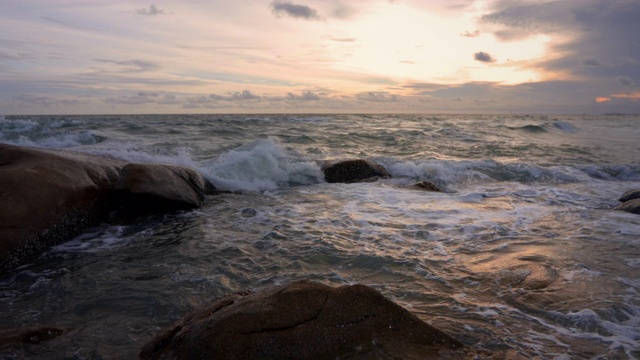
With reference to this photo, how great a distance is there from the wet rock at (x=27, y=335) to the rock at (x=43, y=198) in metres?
2.01

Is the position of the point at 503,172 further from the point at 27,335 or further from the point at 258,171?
the point at 27,335

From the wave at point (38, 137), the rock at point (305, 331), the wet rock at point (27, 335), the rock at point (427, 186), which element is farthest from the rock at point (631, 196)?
the wave at point (38, 137)

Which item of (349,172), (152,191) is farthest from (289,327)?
(349,172)

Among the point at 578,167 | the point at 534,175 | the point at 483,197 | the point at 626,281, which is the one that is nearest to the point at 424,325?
the point at 626,281

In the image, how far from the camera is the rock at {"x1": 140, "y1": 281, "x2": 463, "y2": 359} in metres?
2.64

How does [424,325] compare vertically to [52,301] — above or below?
above

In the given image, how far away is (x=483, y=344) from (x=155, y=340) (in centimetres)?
252

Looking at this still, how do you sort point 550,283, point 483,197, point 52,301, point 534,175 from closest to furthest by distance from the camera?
point 52,301 < point 550,283 < point 483,197 < point 534,175

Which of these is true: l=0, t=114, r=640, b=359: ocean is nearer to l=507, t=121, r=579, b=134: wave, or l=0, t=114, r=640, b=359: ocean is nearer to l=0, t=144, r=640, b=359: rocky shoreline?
l=0, t=144, r=640, b=359: rocky shoreline

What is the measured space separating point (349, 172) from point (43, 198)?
744cm

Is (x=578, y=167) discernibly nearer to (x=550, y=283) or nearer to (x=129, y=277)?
(x=550, y=283)

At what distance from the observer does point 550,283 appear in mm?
4438

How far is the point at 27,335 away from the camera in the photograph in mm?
3316

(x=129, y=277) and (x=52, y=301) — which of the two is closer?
(x=52, y=301)
